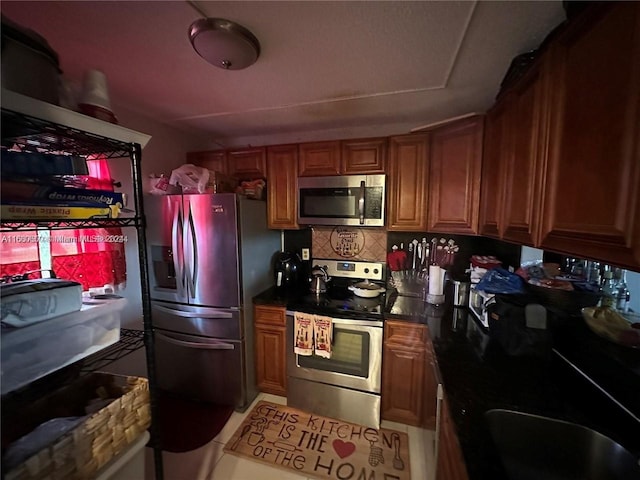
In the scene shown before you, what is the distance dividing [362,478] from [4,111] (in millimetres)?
2177

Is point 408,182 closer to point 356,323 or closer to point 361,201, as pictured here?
point 361,201

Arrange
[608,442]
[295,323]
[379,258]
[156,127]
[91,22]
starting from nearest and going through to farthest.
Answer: [608,442]
[91,22]
[295,323]
[156,127]
[379,258]

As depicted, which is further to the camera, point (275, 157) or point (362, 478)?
point (275, 157)

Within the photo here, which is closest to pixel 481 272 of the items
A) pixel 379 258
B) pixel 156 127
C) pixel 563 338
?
pixel 563 338

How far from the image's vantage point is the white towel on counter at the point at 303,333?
1.89 meters

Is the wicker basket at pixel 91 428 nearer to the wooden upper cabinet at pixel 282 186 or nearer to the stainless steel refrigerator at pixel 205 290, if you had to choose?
the stainless steel refrigerator at pixel 205 290

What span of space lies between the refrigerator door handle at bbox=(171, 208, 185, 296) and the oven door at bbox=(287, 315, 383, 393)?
89cm

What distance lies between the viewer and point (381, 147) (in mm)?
1987

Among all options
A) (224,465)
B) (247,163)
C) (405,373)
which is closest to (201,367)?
(224,465)

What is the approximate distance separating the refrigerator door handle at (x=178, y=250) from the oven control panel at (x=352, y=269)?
1.13 metres

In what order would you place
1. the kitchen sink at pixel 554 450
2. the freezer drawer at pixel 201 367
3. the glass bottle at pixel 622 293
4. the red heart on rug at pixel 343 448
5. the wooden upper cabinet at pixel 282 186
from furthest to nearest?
the wooden upper cabinet at pixel 282 186
the freezer drawer at pixel 201 367
the red heart on rug at pixel 343 448
the glass bottle at pixel 622 293
the kitchen sink at pixel 554 450

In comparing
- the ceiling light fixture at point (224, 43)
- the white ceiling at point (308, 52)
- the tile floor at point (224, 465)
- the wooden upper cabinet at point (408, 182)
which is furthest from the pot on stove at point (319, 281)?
the ceiling light fixture at point (224, 43)

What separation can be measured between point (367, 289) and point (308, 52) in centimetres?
165

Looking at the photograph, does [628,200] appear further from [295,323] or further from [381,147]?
[295,323]
